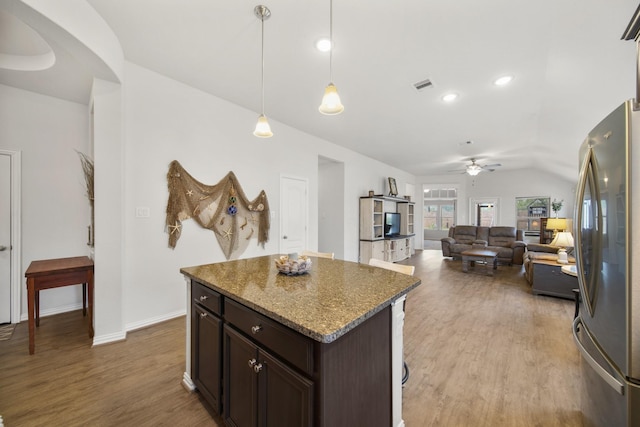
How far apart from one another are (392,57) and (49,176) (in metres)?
4.18

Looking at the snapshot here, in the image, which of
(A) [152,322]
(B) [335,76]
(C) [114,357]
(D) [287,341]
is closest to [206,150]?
(B) [335,76]

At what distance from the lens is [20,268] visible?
3066mm

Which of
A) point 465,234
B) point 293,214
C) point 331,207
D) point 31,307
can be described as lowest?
point 31,307

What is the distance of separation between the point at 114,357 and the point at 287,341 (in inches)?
87.3

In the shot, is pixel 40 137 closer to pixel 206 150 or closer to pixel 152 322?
pixel 206 150

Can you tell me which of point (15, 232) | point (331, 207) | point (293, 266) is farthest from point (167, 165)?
point (331, 207)

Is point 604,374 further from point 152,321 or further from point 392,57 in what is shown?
point 152,321

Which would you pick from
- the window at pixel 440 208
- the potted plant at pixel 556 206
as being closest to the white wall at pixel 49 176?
the potted plant at pixel 556 206

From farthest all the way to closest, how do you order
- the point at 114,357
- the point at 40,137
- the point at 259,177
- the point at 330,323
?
the point at 259,177 → the point at 40,137 → the point at 114,357 → the point at 330,323

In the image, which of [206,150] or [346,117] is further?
[346,117]

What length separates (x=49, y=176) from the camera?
10.5 feet

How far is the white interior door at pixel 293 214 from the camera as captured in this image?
444 centimetres

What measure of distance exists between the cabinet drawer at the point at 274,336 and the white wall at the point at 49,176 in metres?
3.30

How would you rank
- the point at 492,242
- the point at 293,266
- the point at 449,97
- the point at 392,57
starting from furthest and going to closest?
1. the point at 492,242
2. the point at 449,97
3. the point at 392,57
4. the point at 293,266
